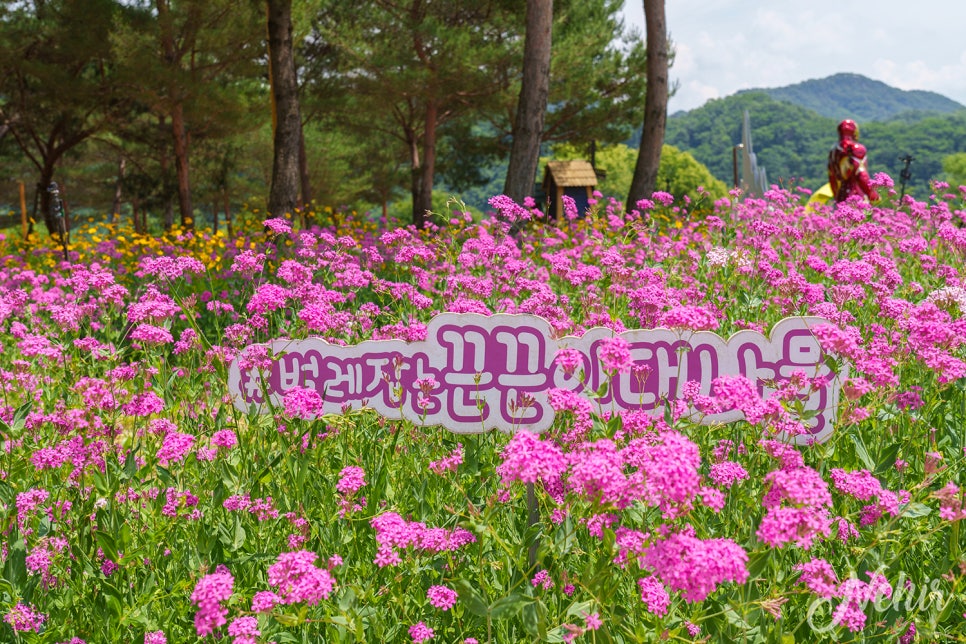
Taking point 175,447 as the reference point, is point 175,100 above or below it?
above

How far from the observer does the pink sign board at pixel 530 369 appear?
268 cm

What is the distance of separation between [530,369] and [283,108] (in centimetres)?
767

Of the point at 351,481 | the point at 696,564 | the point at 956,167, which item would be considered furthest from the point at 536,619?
the point at 956,167

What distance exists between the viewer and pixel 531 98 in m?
9.02

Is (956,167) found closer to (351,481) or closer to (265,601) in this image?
(351,481)

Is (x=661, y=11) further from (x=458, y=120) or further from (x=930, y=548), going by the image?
(x=458, y=120)

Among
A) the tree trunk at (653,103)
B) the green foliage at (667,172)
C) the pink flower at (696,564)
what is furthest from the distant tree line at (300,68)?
the green foliage at (667,172)

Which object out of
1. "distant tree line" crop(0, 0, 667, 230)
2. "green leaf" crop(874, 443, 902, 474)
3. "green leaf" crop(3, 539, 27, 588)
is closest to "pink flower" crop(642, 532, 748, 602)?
"green leaf" crop(874, 443, 902, 474)

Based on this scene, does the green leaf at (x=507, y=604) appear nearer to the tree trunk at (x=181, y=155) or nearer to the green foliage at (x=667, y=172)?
the tree trunk at (x=181, y=155)

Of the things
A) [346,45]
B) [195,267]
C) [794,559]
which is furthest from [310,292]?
[346,45]

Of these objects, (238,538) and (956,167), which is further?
(956,167)

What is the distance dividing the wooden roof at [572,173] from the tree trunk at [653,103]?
24991 mm

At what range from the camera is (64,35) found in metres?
19.1

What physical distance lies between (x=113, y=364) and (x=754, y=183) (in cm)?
1723
